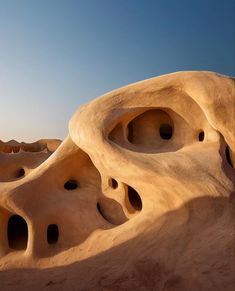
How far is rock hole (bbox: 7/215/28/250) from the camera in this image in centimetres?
915

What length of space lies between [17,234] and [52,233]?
6.65 ft

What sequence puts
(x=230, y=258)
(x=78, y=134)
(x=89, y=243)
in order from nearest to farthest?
(x=230, y=258) < (x=89, y=243) < (x=78, y=134)

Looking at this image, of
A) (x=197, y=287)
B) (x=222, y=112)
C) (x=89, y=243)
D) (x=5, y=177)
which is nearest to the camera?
(x=197, y=287)

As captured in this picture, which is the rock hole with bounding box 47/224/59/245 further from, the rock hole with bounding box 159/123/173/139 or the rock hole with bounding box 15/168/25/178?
the rock hole with bounding box 15/168/25/178

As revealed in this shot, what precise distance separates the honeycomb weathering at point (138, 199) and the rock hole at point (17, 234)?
99 millimetres

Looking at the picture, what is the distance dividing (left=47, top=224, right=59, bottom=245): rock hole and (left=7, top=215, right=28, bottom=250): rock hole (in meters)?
0.89

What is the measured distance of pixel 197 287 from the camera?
4.53 metres

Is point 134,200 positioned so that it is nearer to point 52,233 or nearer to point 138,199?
point 138,199

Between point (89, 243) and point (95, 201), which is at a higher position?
point (95, 201)

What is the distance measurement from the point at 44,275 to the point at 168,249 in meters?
3.53

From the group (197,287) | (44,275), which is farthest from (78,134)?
(197,287)

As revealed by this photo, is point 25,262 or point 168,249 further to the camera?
point 25,262

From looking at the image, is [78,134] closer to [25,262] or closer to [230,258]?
[25,262]

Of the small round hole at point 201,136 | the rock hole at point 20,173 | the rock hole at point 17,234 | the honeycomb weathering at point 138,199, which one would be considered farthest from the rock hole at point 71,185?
the rock hole at point 20,173
